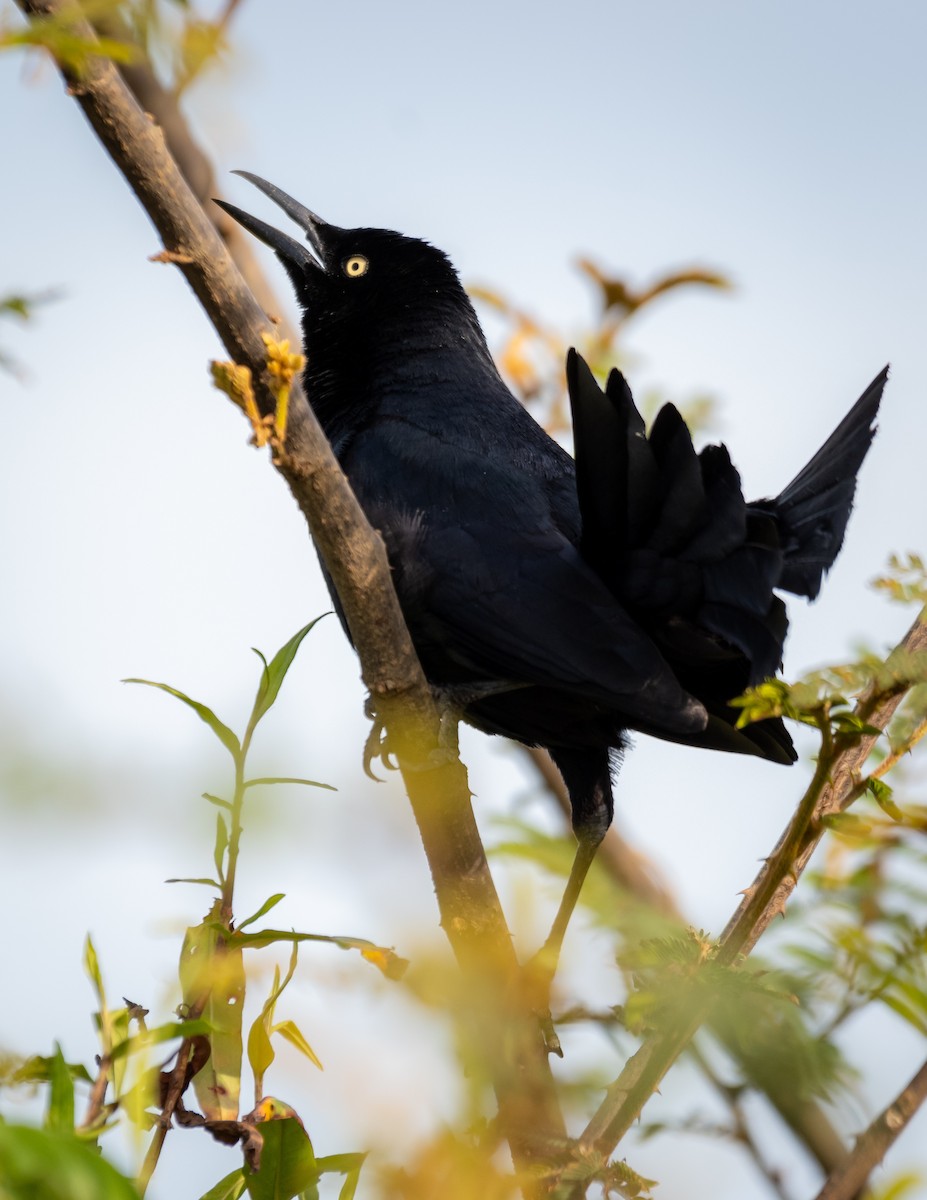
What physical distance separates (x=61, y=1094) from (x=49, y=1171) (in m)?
0.43

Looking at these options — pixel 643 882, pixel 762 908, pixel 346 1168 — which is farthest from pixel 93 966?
pixel 643 882

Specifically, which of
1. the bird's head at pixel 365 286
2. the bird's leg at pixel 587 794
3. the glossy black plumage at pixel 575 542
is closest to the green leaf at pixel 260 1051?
the glossy black plumage at pixel 575 542

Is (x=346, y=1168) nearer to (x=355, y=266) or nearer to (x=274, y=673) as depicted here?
(x=274, y=673)

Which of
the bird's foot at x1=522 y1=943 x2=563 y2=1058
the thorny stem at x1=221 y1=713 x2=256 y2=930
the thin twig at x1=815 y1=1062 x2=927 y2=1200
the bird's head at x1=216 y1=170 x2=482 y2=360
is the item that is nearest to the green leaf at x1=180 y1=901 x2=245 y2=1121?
the thorny stem at x1=221 y1=713 x2=256 y2=930

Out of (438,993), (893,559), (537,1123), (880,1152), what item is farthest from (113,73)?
(880,1152)

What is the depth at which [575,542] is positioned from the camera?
14.1ft

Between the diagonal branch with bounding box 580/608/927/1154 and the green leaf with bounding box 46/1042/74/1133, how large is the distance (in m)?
0.81

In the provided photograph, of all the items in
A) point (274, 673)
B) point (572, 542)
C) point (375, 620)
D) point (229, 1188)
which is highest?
point (572, 542)

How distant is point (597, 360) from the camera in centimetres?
512

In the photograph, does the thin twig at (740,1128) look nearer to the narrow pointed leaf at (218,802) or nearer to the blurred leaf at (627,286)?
the narrow pointed leaf at (218,802)

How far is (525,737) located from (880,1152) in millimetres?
2951

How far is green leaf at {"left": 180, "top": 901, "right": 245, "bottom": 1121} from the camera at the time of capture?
2.03 metres

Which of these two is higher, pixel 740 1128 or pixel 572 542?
pixel 572 542

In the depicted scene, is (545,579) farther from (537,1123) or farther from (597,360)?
(537,1123)
